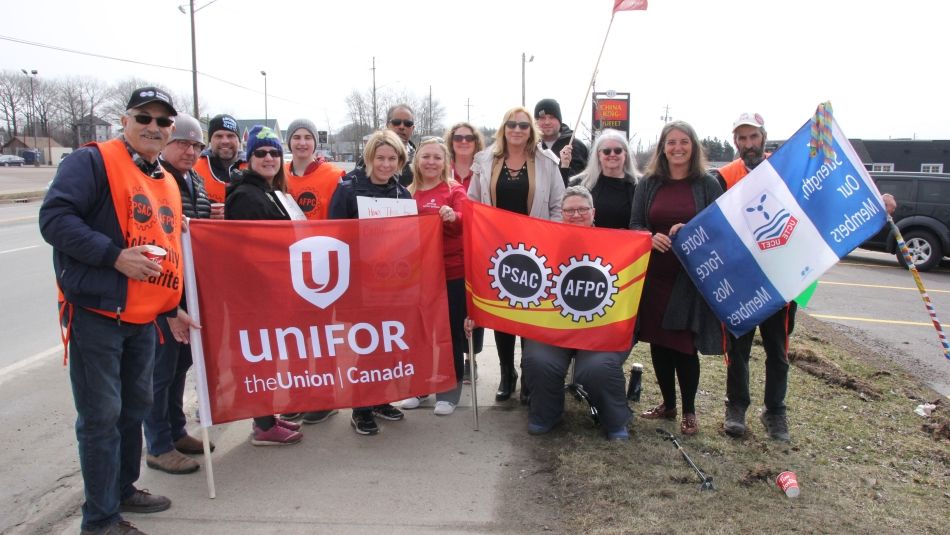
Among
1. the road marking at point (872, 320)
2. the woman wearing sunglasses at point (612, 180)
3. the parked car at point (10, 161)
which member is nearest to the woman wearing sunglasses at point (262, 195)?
the woman wearing sunglasses at point (612, 180)

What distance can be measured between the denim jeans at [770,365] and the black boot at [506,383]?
1564mm

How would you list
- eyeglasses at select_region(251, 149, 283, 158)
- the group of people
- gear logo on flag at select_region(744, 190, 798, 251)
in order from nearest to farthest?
the group of people, eyeglasses at select_region(251, 149, 283, 158), gear logo on flag at select_region(744, 190, 798, 251)

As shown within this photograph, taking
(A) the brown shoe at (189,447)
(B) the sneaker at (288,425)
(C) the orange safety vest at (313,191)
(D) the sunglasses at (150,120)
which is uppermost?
(D) the sunglasses at (150,120)

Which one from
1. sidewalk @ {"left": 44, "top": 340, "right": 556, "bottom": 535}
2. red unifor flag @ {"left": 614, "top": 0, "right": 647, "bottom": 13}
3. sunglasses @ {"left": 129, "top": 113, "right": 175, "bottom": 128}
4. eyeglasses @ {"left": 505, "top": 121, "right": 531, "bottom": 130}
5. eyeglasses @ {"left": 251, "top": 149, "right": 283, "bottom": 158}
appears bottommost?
sidewalk @ {"left": 44, "top": 340, "right": 556, "bottom": 535}

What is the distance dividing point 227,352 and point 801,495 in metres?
3.21

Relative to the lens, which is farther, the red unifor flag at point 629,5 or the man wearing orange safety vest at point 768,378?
the red unifor flag at point 629,5

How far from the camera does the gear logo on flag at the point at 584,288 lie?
4.29m

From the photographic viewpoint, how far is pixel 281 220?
3971mm

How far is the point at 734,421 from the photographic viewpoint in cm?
434

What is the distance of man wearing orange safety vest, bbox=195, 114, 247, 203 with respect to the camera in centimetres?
507

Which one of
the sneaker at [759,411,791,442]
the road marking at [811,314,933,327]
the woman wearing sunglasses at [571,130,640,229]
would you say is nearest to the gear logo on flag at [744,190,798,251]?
the woman wearing sunglasses at [571,130,640,229]

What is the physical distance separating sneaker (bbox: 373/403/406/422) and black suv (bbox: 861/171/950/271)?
1240 centimetres

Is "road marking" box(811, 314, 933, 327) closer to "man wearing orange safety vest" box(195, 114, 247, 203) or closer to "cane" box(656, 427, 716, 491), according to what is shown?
"cane" box(656, 427, 716, 491)

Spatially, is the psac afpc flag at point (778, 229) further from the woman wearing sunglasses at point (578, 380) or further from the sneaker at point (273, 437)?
the sneaker at point (273, 437)
